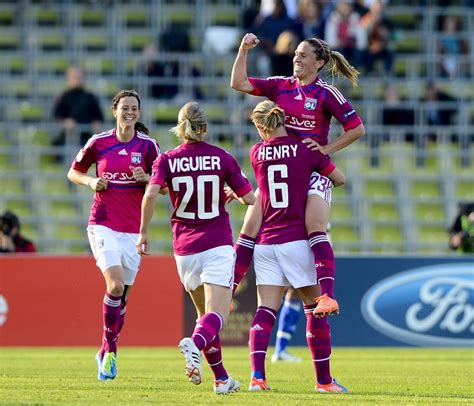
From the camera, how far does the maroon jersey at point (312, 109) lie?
11.2 m

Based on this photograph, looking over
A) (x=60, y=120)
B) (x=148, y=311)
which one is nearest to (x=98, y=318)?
(x=148, y=311)

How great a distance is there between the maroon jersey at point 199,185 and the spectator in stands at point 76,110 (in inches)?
430

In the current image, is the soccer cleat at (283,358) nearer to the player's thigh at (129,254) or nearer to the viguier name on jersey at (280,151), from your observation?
the player's thigh at (129,254)

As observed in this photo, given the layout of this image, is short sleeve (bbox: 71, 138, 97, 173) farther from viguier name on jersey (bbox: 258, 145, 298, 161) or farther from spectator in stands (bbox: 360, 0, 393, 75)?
spectator in stands (bbox: 360, 0, 393, 75)

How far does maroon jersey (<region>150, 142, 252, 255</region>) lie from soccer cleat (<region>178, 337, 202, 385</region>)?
2.88 feet

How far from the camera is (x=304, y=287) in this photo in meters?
10.9

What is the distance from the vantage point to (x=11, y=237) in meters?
18.0

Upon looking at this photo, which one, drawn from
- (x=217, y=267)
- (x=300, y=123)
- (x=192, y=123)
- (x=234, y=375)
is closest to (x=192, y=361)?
(x=217, y=267)

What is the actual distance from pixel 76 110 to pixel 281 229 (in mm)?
11126

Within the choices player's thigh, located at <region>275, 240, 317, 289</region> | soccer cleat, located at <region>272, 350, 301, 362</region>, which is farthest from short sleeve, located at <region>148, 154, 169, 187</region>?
soccer cleat, located at <region>272, 350, 301, 362</region>

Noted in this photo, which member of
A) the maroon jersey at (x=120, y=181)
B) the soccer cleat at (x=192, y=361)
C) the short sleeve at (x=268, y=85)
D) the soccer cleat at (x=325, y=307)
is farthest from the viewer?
the maroon jersey at (x=120, y=181)

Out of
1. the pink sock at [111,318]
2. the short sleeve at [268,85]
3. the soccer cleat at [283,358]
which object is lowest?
the soccer cleat at [283,358]

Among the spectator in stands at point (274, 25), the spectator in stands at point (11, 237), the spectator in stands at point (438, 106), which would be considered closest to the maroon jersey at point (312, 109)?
the spectator in stands at point (11, 237)

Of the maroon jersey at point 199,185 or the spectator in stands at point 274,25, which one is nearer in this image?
the maroon jersey at point 199,185
